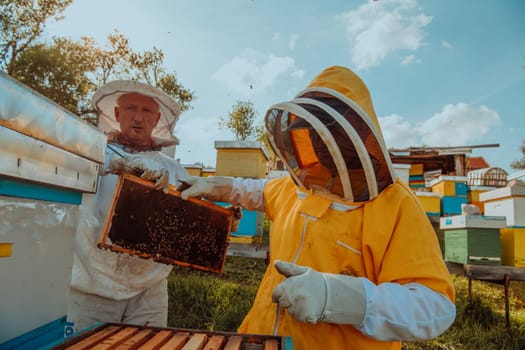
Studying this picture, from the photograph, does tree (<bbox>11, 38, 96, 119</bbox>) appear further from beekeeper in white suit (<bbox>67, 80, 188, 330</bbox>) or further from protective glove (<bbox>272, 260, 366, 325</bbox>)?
protective glove (<bbox>272, 260, 366, 325</bbox>)

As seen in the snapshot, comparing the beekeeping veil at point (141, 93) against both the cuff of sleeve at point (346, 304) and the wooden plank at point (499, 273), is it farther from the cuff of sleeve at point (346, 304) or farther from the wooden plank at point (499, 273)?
the wooden plank at point (499, 273)

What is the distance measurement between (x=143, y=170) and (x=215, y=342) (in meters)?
1.20

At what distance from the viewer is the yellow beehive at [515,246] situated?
537cm

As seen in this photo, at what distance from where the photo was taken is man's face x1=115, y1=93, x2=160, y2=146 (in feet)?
8.72

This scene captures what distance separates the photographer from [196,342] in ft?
3.79

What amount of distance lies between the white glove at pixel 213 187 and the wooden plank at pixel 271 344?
44.1 inches

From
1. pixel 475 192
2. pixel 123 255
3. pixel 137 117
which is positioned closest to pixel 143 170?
pixel 123 255

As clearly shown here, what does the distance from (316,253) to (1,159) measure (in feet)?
3.91

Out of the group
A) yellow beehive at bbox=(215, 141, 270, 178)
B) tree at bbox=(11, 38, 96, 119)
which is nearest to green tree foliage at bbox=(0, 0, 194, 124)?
tree at bbox=(11, 38, 96, 119)

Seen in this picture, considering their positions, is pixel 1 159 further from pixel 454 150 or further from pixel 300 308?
pixel 454 150

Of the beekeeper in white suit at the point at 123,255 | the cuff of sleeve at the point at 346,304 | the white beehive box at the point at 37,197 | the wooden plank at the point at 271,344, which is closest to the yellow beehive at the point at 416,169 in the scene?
the beekeeper in white suit at the point at 123,255

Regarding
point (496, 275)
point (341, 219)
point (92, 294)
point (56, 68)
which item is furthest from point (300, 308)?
point (56, 68)

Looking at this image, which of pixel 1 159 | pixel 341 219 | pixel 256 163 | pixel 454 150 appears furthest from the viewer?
pixel 454 150

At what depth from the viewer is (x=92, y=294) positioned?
2.23 metres
